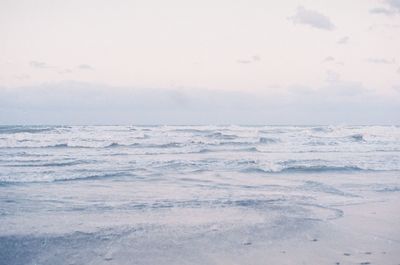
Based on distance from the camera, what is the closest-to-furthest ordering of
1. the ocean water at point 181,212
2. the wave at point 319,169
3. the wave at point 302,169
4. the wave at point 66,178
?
the ocean water at point 181,212, the wave at point 66,178, the wave at point 302,169, the wave at point 319,169

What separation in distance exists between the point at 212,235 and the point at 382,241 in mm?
2684

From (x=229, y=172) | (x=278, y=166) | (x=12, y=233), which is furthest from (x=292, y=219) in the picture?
(x=278, y=166)

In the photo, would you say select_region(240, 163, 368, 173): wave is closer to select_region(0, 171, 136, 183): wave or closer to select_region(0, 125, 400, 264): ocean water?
select_region(0, 125, 400, 264): ocean water

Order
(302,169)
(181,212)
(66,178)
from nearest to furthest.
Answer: (181,212)
(66,178)
(302,169)

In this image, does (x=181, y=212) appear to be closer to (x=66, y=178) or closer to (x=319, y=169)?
(x=66, y=178)

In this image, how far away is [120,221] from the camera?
8227 millimetres

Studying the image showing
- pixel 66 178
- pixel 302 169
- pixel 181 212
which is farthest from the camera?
pixel 302 169

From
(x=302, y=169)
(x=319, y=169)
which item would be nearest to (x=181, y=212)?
(x=302, y=169)

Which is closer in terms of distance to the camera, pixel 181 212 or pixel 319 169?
pixel 181 212

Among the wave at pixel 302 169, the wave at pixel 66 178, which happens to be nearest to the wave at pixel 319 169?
the wave at pixel 302 169

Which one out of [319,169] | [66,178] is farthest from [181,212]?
[319,169]

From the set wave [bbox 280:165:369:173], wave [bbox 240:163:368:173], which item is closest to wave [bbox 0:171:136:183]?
wave [bbox 240:163:368:173]

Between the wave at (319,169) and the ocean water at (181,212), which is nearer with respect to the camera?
the ocean water at (181,212)

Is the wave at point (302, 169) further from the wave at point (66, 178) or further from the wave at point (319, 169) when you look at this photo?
the wave at point (66, 178)
